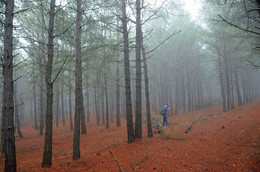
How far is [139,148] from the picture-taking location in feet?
20.7

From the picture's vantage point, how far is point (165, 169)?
4.14 meters

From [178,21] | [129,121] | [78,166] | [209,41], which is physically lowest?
[78,166]

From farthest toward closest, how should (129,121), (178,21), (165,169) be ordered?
(178,21) → (129,121) → (165,169)

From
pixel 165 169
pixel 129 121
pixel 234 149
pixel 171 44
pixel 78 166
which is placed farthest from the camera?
pixel 171 44

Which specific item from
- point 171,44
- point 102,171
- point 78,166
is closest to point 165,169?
point 102,171

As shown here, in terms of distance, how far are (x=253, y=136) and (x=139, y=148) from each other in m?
5.13

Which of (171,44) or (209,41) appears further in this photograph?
(171,44)

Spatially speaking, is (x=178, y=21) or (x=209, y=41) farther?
(x=178, y=21)

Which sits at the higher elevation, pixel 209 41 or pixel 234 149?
pixel 209 41

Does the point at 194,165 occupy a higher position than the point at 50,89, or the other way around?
the point at 50,89

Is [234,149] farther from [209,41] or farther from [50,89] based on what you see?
[209,41]

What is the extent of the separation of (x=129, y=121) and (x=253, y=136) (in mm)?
5603

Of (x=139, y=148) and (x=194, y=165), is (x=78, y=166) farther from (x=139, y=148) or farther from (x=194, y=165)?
(x=194, y=165)

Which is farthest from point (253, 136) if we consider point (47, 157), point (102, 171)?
point (47, 157)
